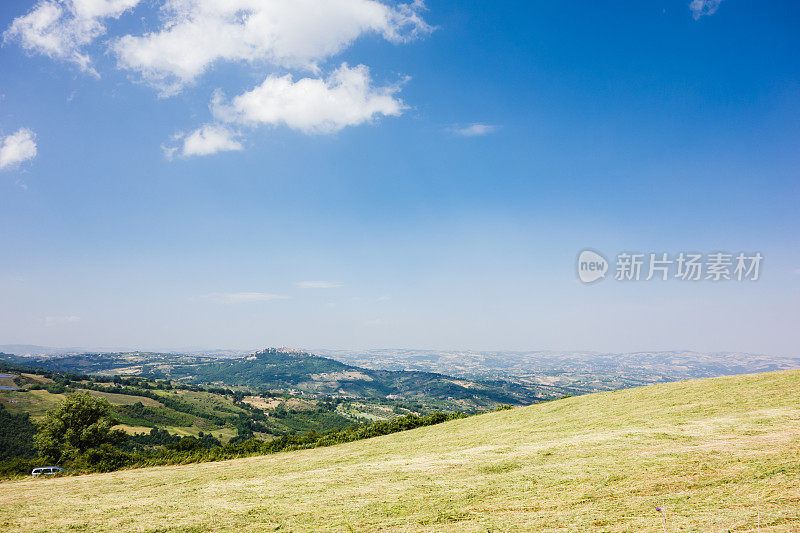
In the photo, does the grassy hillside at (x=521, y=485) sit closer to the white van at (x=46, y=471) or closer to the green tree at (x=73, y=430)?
the white van at (x=46, y=471)

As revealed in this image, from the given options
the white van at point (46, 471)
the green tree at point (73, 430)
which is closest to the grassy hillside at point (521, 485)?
the white van at point (46, 471)

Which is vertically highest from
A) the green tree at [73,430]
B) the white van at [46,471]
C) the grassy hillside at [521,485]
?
the grassy hillside at [521,485]

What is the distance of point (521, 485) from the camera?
1345cm

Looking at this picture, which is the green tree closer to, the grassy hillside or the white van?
the white van

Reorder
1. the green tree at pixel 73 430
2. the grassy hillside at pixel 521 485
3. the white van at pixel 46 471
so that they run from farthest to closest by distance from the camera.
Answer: the green tree at pixel 73 430
the white van at pixel 46 471
the grassy hillside at pixel 521 485

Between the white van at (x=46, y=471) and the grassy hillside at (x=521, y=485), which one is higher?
the grassy hillside at (x=521, y=485)

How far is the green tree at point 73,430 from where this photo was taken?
41719 millimetres

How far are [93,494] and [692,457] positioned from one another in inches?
1213

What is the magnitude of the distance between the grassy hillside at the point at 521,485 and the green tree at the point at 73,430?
800 inches

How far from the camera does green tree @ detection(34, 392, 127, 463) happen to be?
4172cm

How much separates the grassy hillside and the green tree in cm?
2033

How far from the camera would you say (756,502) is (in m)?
9.44

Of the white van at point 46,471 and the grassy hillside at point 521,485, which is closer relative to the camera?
the grassy hillside at point 521,485

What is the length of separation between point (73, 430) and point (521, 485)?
5518 cm
